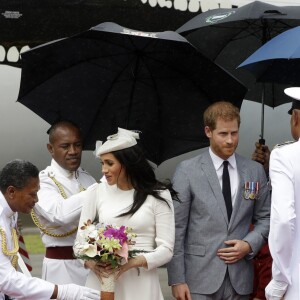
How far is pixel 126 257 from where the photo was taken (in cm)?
479

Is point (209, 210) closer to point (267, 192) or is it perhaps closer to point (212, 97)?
point (267, 192)

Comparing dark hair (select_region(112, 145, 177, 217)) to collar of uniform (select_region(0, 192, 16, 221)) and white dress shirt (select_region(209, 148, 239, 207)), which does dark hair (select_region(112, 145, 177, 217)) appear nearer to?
white dress shirt (select_region(209, 148, 239, 207))

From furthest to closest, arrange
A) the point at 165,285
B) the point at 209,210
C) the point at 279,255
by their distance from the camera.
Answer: the point at 165,285, the point at 209,210, the point at 279,255

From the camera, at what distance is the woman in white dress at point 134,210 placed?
16.7ft

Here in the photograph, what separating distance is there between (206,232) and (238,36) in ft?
7.40

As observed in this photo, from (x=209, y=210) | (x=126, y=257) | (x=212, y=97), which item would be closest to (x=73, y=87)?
(x=212, y=97)

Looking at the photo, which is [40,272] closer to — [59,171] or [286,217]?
[59,171]

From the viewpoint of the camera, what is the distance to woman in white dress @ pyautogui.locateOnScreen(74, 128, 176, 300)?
16.7ft

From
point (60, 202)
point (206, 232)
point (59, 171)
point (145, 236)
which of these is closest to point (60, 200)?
point (60, 202)

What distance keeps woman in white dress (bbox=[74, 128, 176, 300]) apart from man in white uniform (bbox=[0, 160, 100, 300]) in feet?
1.31

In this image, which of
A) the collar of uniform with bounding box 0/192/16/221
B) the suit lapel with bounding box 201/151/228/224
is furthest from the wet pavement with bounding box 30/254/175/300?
the collar of uniform with bounding box 0/192/16/221

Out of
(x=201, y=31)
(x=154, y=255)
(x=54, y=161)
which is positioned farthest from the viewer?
(x=201, y=31)

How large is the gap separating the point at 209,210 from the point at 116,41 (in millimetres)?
1310

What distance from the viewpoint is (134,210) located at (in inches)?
201
